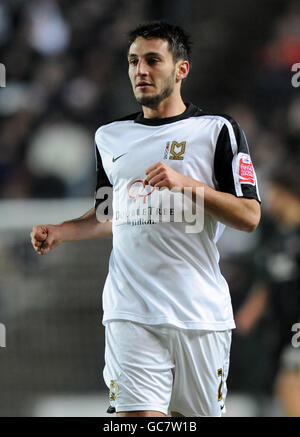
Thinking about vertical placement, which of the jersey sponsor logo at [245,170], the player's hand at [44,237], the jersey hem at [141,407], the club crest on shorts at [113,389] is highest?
the jersey sponsor logo at [245,170]

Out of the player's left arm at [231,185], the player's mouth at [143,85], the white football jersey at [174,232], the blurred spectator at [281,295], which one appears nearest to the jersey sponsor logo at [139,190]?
the white football jersey at [174,232]

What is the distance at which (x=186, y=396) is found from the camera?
3.49 meters

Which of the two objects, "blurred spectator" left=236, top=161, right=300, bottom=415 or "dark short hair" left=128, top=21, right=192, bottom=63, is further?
"blurred spectator" left=236, top=161, right=300, bottom=415

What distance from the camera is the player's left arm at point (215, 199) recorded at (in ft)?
10.3

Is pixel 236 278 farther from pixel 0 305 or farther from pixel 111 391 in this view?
pixel 111 391

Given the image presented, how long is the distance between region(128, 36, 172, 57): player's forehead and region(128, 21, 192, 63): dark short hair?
2cm

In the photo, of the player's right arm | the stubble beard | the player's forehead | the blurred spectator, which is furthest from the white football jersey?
the blurred spectator

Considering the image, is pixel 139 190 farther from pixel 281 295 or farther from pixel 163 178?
pixel 281 295

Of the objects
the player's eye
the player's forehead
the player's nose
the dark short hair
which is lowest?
the player's nose

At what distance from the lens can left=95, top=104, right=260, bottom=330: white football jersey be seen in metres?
3.46

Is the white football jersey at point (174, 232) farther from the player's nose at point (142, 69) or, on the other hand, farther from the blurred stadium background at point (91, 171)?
the blurred stadium background at point (91, 171)

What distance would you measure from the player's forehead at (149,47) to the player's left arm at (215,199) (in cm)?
72

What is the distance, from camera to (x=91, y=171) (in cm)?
770

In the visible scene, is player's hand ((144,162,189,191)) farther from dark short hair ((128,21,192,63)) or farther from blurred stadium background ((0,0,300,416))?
blurred stadium background ((0,0,300,416))
